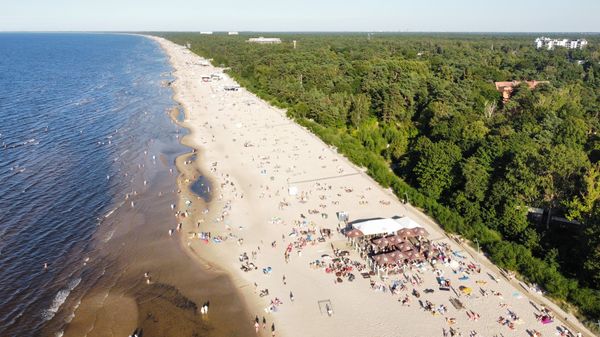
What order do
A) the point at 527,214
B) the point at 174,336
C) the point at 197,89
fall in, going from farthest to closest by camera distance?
1. the point at 197,89
2. the point at 527,214
3. the point at 174,336

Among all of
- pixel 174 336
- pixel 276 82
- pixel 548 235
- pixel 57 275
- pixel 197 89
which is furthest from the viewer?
pixel 197 89

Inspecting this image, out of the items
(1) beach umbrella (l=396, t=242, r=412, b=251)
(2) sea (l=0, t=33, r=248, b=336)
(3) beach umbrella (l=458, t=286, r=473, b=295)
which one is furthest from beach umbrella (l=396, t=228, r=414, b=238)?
(2) sea (l=0, t=33, r=248, b=336)

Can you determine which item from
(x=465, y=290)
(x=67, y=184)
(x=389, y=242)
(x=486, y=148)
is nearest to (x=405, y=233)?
(x=389, y=242)

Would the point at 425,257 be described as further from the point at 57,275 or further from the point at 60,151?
the point at 60,151

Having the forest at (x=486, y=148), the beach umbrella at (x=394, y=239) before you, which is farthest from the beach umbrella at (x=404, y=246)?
the forest at (x=486, y=148)

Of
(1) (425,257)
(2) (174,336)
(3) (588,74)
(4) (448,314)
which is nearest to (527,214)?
(1) (425,257)
